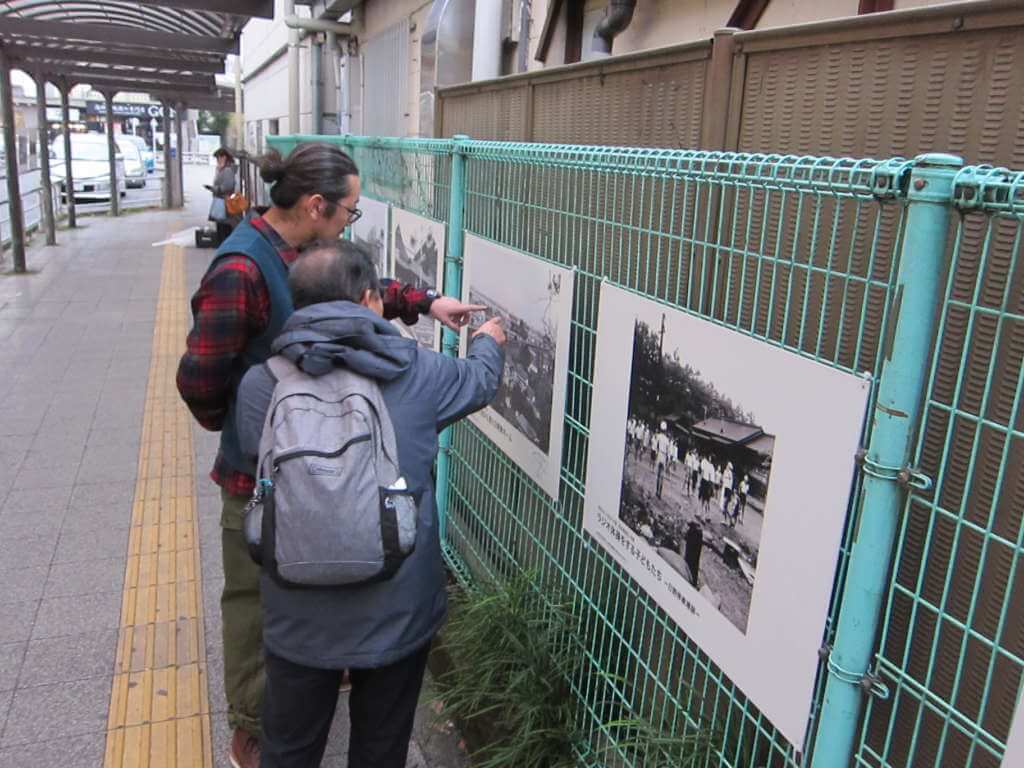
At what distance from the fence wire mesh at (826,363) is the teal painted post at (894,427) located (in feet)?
0.11

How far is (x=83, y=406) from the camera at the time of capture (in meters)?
6.15

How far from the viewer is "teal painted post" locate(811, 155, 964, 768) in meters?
1.25

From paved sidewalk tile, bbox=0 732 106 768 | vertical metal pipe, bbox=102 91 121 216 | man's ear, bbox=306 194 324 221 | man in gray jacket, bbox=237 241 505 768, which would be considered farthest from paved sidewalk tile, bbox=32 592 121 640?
vertical metal pipe, bbox=102 91 121 216

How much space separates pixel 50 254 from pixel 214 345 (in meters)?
13.4

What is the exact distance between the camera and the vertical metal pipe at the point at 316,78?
37.6ft

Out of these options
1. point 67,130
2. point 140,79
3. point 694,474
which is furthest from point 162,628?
point 140,79

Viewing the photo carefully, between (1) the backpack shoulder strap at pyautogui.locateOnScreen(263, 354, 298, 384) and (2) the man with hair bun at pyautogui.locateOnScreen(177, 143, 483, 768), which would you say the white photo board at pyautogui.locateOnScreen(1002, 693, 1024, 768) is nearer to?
(1) the backpack shoulder strap at pyautogui.locateOnScreen(263, 354, 298, 384)

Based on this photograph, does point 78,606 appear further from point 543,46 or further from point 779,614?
point 543,46

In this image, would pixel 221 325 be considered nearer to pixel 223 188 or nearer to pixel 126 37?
pixel 126 37

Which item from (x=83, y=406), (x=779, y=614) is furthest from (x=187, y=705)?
(x=83, y=406)

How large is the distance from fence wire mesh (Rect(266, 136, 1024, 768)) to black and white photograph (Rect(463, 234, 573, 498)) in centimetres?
5

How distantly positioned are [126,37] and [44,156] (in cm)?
271

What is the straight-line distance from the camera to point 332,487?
1.79m

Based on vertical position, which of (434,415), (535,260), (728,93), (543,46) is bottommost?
(434,415)
